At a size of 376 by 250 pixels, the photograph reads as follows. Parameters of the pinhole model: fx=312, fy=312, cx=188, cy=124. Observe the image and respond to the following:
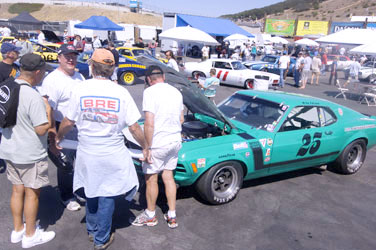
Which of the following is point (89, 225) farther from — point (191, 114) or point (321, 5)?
point (321, 5)

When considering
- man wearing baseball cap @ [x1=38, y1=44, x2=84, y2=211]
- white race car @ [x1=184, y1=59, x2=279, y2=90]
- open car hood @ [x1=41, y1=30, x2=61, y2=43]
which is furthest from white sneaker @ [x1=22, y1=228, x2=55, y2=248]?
open car hood @ [x1=41, y1=30, x2=61, y2=43]

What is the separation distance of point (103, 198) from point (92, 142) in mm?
551

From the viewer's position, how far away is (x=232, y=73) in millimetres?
14211

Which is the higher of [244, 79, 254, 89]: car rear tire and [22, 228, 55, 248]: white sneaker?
[244, 79, 254, 89]: car rear tire

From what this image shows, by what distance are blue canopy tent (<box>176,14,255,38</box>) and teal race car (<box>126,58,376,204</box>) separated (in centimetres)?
2275

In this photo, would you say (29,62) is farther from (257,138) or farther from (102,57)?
(257,138)

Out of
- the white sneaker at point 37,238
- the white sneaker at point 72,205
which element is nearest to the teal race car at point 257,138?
the white sneaker at point 72,205

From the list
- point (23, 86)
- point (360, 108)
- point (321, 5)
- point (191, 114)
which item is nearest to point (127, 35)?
point (360, 108)

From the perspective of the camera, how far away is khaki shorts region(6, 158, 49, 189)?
2.86 meters

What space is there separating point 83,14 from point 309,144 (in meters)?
74.2

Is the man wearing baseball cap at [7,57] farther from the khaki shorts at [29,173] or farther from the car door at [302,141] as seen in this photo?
the car door at [302,141]

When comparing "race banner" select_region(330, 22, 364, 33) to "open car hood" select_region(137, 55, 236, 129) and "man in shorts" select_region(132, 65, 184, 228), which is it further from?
"man in shorts" select_region(132, 65, 184, 228)

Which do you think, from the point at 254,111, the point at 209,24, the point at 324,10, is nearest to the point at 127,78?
the point at 254,111

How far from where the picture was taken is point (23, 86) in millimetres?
2748
